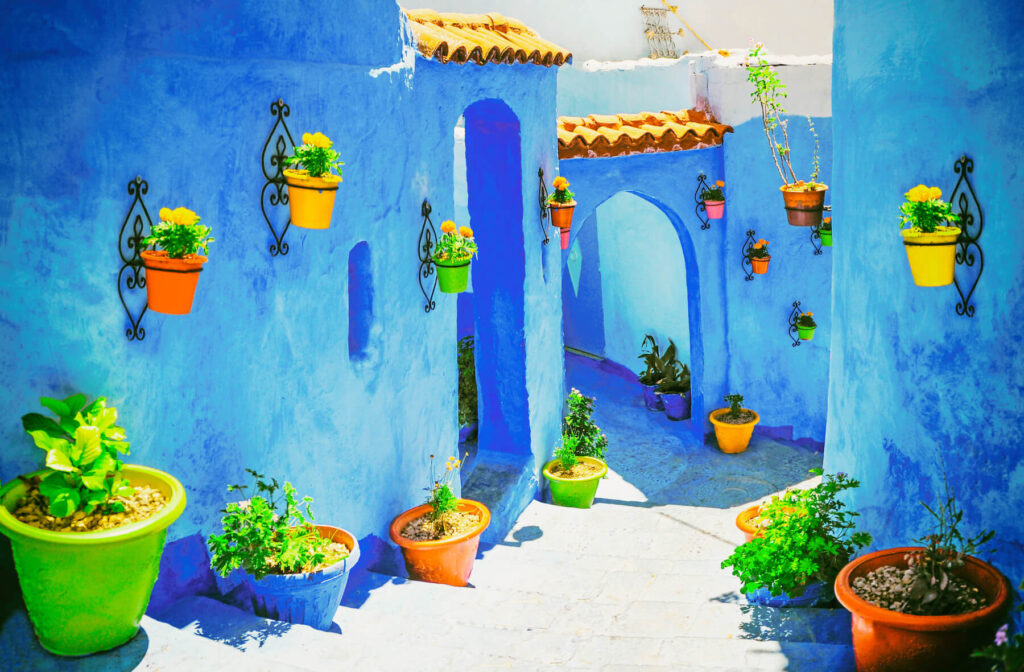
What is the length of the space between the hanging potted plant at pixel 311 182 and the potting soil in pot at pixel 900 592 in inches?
143

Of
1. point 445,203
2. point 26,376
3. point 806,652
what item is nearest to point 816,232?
point 445,203

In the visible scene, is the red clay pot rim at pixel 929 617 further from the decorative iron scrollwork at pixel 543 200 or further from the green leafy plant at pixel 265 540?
the decorative iron scrollwork at pixel 543 200

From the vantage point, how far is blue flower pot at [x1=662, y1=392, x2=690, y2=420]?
12750 mm

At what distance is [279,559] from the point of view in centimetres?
541

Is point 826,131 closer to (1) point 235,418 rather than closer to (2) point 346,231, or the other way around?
(2) point 346,231

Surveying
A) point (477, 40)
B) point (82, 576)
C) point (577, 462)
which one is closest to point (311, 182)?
point (82, 576)

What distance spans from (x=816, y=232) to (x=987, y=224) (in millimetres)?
6824

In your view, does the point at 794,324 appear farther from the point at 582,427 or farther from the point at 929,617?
the point at 929,617

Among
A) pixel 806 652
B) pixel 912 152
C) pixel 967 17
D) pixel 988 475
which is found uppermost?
pixel 967 17

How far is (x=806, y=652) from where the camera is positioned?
17.8ft

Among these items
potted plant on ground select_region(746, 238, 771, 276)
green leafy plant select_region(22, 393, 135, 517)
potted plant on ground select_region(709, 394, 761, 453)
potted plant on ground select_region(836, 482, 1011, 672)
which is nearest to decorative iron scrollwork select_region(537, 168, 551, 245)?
potted plant on ground select_region(746, 238, 771, 276)

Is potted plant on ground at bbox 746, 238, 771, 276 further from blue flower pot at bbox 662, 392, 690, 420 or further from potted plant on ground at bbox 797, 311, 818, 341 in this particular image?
blue flower pot at bbox 662, 392, 690, 420

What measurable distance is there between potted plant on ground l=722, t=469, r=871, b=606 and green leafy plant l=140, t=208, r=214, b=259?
3.75 m

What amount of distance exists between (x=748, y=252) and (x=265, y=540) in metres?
7.96
